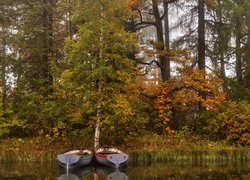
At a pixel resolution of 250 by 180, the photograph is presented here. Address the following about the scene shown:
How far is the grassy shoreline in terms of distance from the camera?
75.0 feet

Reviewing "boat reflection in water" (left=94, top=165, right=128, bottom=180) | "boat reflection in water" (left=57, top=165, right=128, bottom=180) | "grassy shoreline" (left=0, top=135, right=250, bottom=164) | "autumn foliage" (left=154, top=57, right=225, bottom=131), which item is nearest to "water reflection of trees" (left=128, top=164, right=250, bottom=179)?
"boat reflection in water" (left=94, top=165, right=128, bottom=180)

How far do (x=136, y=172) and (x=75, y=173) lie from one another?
267 cm

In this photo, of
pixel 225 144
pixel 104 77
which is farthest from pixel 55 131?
pixel 225 144

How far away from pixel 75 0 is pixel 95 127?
24.7 ft

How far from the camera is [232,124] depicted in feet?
81.3

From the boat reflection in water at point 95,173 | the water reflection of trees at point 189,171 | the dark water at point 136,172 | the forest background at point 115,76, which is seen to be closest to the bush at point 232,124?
the forest background at point 115,76

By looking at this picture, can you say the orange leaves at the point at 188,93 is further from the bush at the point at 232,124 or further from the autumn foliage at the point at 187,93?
the bush at the point at 232,124

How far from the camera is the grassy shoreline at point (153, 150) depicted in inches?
901

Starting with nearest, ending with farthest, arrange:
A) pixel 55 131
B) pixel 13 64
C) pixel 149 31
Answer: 1. pixel 55 131
2. pixel 13 64
3. pixel 149 31

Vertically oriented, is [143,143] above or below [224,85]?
below

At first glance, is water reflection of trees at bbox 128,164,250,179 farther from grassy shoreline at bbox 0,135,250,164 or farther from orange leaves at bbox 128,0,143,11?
orange leaves at bbox 128,0,143,11

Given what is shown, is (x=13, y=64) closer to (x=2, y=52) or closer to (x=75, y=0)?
(x=2, y=52)

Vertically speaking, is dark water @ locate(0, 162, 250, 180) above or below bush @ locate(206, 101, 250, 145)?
below

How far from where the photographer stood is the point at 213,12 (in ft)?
94.4
